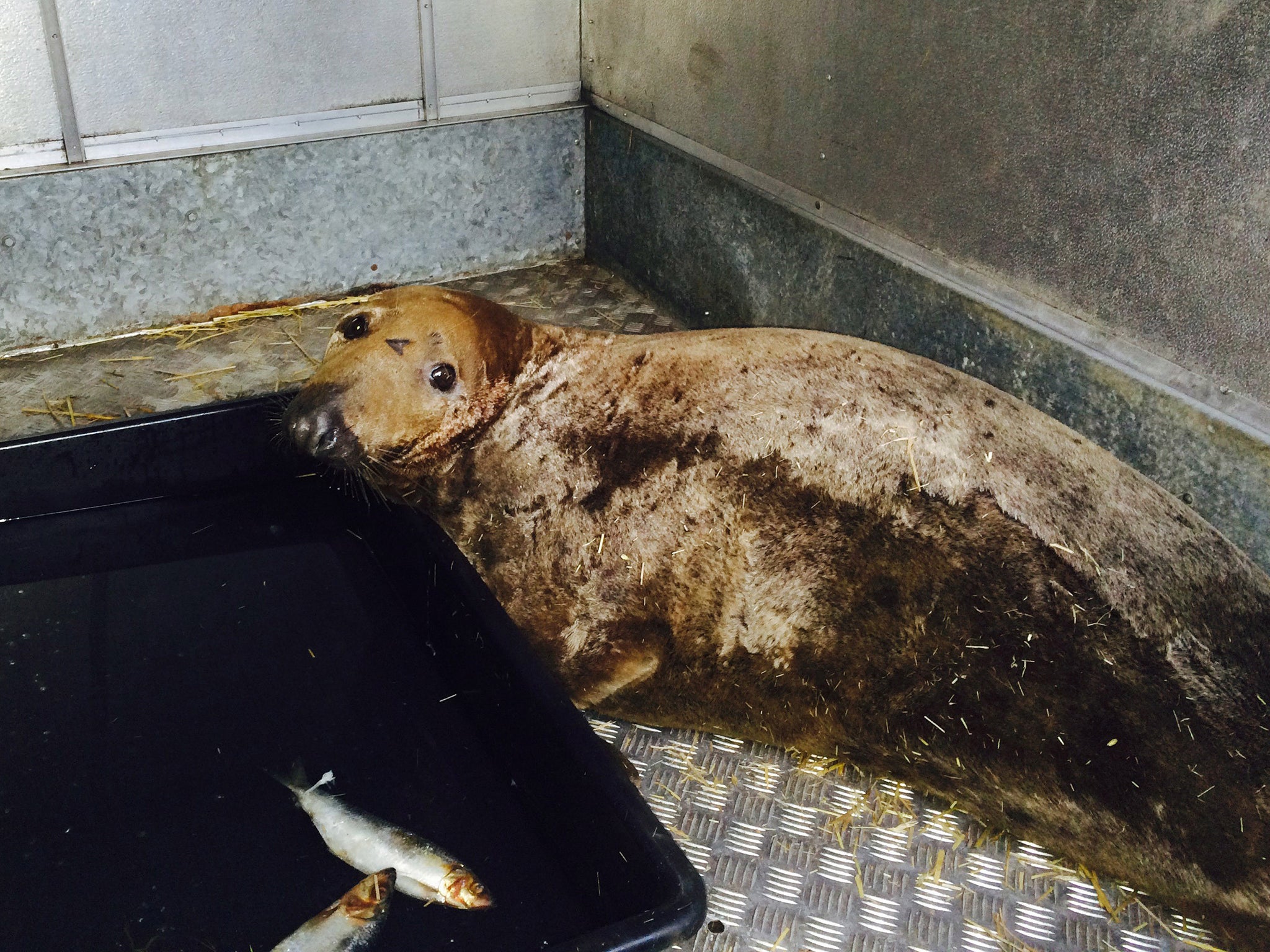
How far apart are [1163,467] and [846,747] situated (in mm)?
1094

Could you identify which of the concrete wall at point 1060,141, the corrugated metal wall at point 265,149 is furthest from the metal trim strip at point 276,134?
the concrete wall at point 1060,141

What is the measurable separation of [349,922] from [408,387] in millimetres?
1352

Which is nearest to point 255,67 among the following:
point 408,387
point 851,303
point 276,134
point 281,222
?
point 276,134

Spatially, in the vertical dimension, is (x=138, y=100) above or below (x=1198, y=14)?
below

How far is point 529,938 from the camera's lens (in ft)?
8.08

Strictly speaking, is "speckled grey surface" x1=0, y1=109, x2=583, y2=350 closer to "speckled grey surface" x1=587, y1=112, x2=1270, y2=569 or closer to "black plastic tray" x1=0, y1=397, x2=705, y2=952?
"speckled grey surface" x1=587, y1=112, x2=1270, y2=569

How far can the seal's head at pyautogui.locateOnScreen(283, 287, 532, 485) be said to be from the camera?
301cm

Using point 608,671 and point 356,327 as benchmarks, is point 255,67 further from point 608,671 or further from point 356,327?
point 608,671

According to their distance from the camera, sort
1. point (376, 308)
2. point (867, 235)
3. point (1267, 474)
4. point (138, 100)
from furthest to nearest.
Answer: point (138, 100), point (867, 235), point (376, 308), point (1267, 474)

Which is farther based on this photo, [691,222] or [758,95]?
[691,222]

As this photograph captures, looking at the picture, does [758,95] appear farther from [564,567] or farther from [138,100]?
[138,100]

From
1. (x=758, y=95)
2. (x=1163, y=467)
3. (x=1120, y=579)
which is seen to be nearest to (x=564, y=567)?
(x=1120, y=579)

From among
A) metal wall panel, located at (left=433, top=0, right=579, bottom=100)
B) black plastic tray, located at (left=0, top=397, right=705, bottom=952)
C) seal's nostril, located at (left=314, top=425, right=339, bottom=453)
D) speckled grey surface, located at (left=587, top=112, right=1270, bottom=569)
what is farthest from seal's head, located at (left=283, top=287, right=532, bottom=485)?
metal wall panel, located at (left=433, top=0, right=579, bottom=100)

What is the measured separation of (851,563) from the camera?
106 inches
